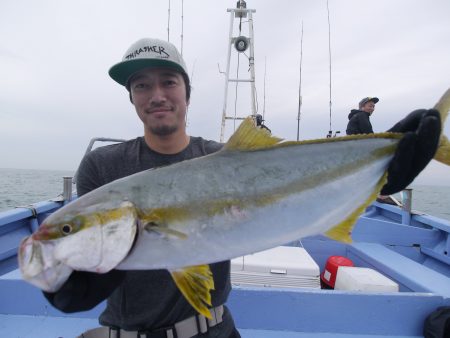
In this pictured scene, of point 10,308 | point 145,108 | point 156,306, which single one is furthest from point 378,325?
point 10,308

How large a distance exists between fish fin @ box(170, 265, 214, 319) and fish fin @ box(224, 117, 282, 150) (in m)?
0.76

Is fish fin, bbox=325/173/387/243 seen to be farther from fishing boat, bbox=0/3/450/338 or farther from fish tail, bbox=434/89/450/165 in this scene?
fishing boat, bbox=0/3/450/338

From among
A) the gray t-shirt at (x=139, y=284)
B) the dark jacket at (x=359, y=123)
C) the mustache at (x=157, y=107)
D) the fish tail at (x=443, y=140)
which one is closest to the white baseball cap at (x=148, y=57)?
the mustache at (x=157, y=107)

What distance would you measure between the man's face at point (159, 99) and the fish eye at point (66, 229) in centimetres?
110

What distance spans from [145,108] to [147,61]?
37cm

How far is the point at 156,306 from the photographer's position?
2.30m

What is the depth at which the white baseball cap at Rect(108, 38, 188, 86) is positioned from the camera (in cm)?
252

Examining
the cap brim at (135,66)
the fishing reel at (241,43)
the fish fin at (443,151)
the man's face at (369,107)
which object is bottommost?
the fish fin at (443,151)

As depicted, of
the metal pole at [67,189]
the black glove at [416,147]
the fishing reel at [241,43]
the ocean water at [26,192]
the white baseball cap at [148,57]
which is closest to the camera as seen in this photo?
the black glove at [416,147]

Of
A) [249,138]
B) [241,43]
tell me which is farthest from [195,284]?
[241,43]

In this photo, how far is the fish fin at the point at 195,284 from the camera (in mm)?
1714

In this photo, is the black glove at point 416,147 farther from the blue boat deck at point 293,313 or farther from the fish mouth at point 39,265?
the fish mouth at point 39,265

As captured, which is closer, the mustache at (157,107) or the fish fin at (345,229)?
the fish fin at (345,229)

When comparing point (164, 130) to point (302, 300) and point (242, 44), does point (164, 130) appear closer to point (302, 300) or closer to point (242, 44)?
point (302, 300)
